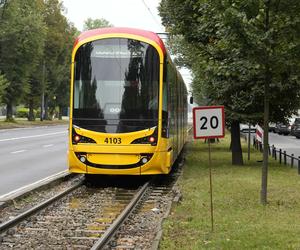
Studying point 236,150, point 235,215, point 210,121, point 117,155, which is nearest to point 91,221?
point 235,215

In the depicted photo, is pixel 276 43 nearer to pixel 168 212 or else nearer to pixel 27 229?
pixel 168 212

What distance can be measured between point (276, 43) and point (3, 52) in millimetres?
52898

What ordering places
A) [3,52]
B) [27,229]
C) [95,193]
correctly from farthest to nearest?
[3,52], [95,193], [27,229]

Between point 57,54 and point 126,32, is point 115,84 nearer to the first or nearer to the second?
point 126,32

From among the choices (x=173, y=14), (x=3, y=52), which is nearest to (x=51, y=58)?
(x=3, y=52)

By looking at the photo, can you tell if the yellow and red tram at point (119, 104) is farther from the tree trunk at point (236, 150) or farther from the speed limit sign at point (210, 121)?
the tree trunk at point (236, 150)

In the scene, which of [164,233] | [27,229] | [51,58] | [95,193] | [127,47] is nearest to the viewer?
[164,233]

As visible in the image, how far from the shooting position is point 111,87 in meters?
14.2

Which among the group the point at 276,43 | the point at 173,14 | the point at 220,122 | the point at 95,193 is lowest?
the point at 95,193

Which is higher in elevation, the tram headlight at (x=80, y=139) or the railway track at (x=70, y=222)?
the tram headlight at (x=80, y=139)

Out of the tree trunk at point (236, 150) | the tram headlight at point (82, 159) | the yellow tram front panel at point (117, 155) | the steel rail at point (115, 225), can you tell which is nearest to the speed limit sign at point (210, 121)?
the steel rail at point (115, 225)

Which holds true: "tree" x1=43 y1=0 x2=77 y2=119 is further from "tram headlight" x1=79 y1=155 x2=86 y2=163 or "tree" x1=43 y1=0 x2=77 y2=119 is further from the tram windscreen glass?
"tram headlight" x1=79 y1=155 x2=86 y2=163

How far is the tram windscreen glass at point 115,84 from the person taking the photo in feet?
45.8

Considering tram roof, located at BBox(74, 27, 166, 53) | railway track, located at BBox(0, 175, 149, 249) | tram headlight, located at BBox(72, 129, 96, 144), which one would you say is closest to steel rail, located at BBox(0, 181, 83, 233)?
railway track, located at BBox(0, 175, 149, 249)
